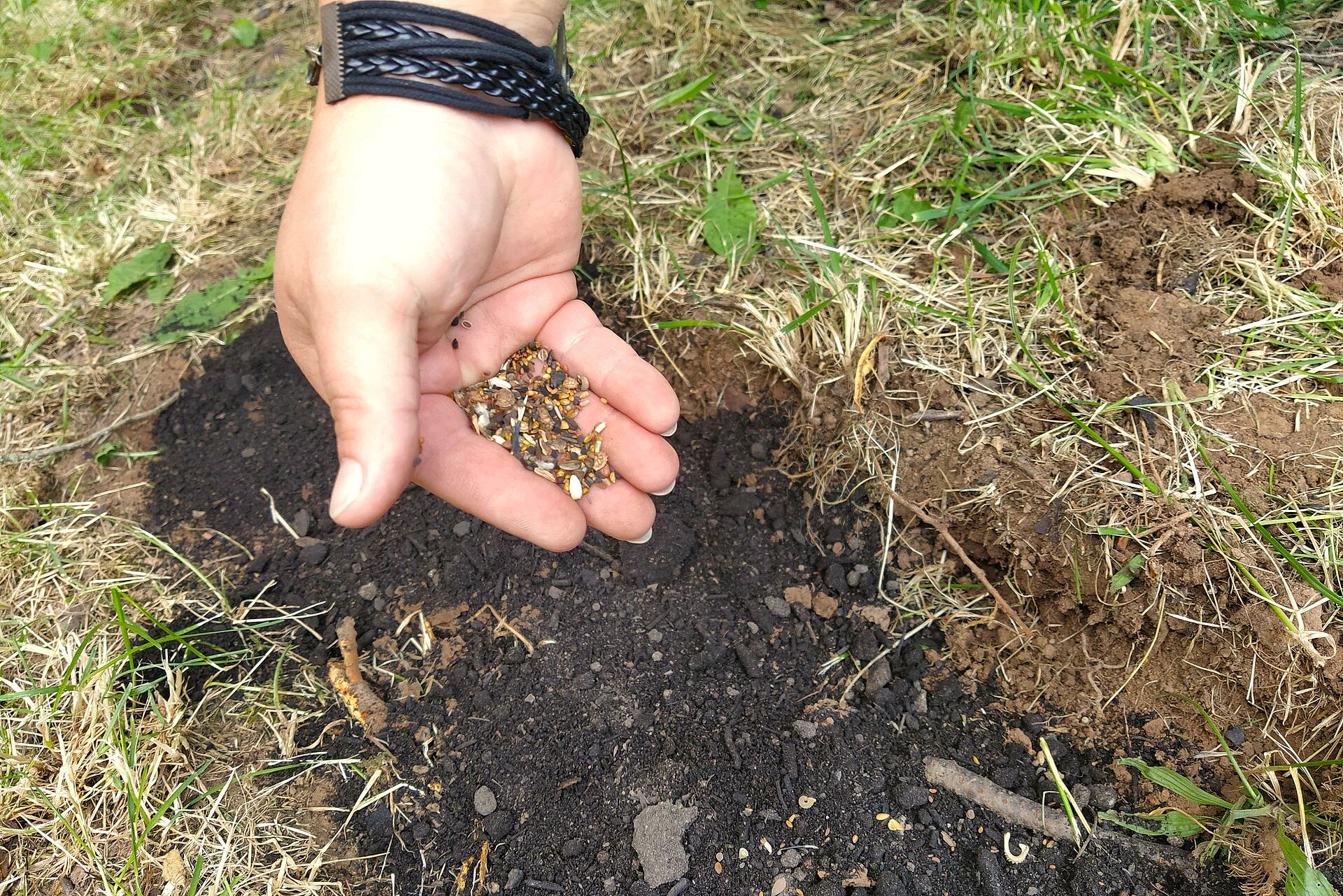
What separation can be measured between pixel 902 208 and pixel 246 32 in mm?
2817

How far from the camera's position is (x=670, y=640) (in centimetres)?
176

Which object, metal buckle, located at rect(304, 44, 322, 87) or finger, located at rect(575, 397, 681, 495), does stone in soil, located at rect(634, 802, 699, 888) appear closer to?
finger, located at rect(575, 397, 681, 495)

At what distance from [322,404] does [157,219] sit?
41.2 inches

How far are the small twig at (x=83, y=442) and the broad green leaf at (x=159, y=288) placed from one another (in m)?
0.40

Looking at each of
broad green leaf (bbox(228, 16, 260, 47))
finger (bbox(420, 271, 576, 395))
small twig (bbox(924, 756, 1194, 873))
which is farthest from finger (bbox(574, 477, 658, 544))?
broad green leaf (bbox(228, 16, 260, 47))

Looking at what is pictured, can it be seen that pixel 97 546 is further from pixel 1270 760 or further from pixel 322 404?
pixel 1270 760

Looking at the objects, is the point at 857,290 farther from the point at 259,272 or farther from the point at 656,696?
the point at 259,272

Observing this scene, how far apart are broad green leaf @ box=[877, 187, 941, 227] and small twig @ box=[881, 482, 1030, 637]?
2.59 feet

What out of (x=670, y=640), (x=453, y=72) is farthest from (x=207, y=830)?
(x=453, y=72)

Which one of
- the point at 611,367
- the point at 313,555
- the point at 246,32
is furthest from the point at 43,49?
the point at 611,367

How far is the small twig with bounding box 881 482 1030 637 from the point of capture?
65.2 inches

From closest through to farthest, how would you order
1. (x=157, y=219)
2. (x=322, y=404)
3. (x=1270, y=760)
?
(x=1270, y=760) < (x=322, y=404) < (x=157, y=219)

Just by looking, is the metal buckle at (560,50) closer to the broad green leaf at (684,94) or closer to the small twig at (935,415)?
the broad green leaf at (684,94)

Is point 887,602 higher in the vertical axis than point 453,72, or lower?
lower
